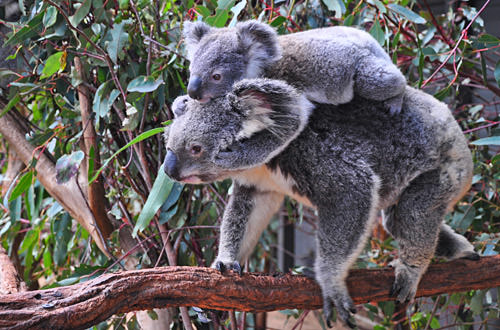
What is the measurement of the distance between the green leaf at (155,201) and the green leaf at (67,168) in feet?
1.10

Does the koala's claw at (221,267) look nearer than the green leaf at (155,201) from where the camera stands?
Yes

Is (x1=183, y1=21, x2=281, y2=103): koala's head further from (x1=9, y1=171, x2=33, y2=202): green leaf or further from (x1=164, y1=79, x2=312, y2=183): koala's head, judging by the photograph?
(x1=9, y1=171, x2=33, y2=202): green leaf

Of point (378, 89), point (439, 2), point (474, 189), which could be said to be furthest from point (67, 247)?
point (439, 2)

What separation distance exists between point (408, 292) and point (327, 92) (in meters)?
0.80

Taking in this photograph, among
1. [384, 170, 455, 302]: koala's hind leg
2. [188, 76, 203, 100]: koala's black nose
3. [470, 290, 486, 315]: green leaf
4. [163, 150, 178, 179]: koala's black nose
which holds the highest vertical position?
[188, 76, 203, 100]: koala's black nose

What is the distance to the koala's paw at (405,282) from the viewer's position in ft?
5.97

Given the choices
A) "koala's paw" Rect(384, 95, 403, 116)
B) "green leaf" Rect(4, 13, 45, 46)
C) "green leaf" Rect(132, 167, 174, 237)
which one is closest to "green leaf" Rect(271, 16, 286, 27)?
"koala's paw" Rect(384, 95, 403, 116)

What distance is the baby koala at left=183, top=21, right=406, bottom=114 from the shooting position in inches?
68.2

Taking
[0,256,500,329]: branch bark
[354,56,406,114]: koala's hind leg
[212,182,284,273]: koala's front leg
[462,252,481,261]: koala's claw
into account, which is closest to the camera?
[0,256,500,329]: branch bark

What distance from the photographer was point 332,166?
1726 mm

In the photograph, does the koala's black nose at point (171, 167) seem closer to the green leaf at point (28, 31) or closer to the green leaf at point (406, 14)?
the green leaf at point (28, 31)

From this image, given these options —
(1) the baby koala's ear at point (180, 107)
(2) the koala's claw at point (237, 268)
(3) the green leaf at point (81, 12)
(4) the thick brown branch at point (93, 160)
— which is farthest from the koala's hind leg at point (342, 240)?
(3) the green leaf at point (81, 12)

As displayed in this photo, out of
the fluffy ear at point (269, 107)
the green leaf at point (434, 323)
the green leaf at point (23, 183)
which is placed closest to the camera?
the fluffy ear at point (269, 107)

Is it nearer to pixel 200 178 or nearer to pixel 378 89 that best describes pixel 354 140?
pixel 378 89
